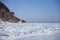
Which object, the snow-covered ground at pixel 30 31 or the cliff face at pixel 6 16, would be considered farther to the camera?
the cliff face at pixel 6 16

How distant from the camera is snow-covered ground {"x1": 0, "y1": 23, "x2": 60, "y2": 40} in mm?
1355

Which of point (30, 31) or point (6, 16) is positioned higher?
point (6, 16)

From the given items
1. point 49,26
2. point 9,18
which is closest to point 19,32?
point 9,18

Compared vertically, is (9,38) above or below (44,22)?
below

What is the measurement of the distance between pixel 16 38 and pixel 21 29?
0.15 meters

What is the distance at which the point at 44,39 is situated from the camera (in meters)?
1.31

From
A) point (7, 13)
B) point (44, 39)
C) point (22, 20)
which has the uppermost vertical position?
point (7, 13)

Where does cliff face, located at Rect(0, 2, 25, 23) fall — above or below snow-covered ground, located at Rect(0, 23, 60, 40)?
above

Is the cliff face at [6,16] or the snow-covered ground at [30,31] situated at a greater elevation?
the cliff face at [6,16]

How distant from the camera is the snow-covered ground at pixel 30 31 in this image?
136 cm

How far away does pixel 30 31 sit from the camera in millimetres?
1438

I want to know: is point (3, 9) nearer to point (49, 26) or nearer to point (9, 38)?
point (9, 38)

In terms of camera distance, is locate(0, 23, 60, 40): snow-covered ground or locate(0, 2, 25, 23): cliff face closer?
locate(0, 23, 60, 40): snow-covered ground

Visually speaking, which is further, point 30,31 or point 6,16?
point 6,16
